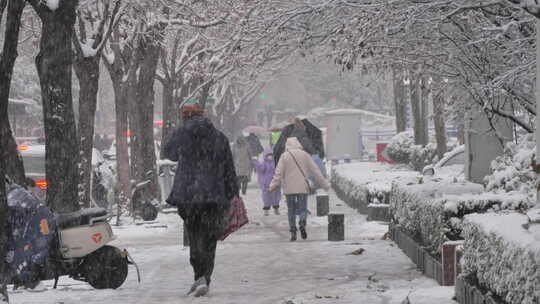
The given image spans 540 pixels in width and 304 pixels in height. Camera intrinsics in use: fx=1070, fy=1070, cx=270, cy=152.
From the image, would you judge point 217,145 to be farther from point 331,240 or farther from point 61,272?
point 331,240

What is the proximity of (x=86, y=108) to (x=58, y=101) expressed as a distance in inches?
227

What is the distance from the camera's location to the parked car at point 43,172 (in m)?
19.9

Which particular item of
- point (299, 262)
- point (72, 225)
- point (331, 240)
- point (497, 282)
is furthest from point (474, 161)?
point (497, 282)

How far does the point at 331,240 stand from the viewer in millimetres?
15758

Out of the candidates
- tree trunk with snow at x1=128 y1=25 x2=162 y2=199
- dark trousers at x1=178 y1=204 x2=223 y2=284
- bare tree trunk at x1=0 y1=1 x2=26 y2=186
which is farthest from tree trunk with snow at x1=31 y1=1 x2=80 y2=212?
tree trunk with snow at x1=128 y1=25 x2=162 y2=199

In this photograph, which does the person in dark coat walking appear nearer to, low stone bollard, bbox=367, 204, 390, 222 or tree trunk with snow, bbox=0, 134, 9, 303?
tree trunk with snow, bbox=0, 134, 9, 303

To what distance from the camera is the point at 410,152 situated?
32719 mm

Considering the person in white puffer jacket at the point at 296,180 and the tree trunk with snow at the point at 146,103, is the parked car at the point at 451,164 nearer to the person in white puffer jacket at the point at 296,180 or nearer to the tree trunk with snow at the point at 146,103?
the person in white puffer jacket at the point at 296,180

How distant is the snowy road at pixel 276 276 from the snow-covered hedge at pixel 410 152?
13286 millimetres

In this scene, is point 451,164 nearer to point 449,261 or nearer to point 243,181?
point 243,181

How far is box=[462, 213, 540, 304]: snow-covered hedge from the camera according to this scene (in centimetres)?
638

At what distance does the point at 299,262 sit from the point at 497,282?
6126 millimetres

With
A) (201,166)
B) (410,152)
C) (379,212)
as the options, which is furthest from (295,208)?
(410,152)

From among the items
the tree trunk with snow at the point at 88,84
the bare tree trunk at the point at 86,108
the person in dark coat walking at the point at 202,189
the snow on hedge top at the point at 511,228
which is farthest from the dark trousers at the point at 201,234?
the bare tree trunk at the point at 86,108
